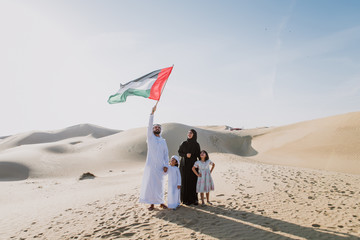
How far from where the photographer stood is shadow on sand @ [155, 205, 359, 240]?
483 cm

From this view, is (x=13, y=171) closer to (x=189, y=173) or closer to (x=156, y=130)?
(x=156, y=130)

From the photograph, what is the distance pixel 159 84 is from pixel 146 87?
0.41 m

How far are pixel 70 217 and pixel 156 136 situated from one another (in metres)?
3.58

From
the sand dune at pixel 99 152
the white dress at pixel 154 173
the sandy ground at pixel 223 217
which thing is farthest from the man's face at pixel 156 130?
the sand dune at pixel 99 152

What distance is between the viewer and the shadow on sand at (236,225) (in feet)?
15.8

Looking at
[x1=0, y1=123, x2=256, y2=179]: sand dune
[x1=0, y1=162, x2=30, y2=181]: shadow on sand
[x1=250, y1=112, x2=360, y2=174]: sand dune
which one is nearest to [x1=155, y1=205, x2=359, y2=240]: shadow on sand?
[x1=0, y1=123, x2=256, y2=179]: sand dune

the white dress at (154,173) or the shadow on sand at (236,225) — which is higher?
the white dress at (154,173)

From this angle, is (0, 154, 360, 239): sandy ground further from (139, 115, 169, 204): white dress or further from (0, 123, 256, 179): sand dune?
(0, 123, 256, 179): sand dune

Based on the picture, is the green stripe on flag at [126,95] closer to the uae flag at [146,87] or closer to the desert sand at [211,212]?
the uae flag at [146,87]

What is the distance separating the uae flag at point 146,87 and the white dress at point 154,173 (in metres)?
1.02

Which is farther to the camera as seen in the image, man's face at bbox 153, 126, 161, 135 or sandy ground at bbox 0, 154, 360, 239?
man's face at bbox 153, 126, 161, 135

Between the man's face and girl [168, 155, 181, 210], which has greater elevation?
the man's face

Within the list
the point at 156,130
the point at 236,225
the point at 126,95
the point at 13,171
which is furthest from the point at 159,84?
the point at 13,171

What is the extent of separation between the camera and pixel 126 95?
7.46m
